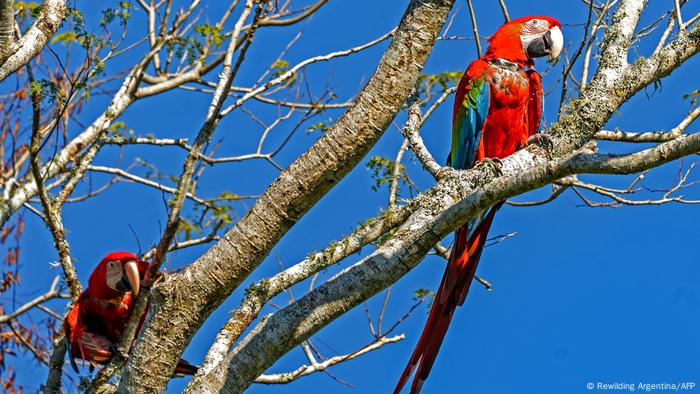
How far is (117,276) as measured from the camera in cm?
464

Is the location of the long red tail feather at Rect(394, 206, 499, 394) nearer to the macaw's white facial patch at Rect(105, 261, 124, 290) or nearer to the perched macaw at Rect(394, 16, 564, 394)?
the perched macaw at Rect(394, 16, 564, 394)

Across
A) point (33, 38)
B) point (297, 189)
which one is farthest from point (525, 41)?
point (33, 38)

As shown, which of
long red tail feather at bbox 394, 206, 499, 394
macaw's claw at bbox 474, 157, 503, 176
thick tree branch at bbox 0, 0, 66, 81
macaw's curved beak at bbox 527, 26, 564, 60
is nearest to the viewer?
macaw's claw at bbox 474, 157, 503, 176

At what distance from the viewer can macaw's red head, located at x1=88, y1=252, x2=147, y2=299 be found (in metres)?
4.59

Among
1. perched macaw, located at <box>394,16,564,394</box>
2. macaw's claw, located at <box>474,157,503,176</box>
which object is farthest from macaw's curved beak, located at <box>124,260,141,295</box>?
macaw's claw, located at <box>474,157,503,176</box>

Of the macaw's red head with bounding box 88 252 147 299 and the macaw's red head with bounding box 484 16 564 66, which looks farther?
the macaw's red head with bounding box 88 252 147 299

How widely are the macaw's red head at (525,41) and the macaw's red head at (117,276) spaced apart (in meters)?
2.32

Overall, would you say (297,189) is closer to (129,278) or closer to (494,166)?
(494,166)

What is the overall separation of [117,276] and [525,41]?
264 cm

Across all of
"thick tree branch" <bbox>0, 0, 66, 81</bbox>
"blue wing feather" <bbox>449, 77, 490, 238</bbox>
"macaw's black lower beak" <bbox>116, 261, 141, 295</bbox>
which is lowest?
"thick tree branch" <bbox>0, 0, 66, 81</bbox>

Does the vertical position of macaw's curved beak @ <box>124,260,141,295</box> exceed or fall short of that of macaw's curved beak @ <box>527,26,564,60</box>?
it falls short

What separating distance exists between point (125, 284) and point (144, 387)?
2.33 m

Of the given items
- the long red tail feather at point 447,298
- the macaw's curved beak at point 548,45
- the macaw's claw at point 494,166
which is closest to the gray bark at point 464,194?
the macaw's claw at point 494,166

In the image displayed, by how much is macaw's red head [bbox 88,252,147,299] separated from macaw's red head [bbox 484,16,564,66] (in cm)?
232
